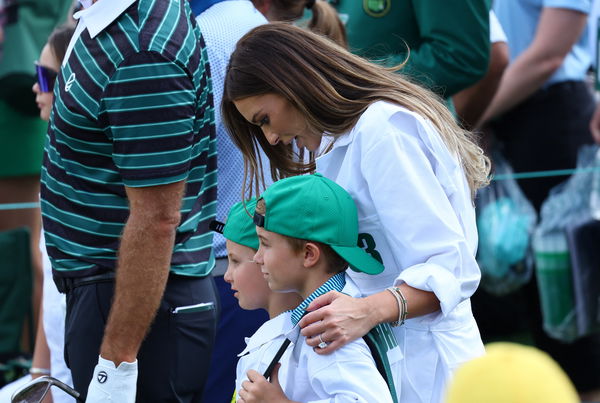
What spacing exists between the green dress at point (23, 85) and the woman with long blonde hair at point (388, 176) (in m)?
2.59

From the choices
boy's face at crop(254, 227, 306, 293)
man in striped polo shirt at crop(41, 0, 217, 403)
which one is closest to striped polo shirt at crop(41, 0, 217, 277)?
man in striped polo shirt at crop(41, 0, 217, 403)

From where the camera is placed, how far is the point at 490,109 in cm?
440

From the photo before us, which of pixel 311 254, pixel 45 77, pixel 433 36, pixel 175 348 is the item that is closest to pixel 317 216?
pixel 311 254

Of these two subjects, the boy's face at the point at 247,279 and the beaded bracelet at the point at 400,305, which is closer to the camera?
the beaded bracelet at the point at 400,305

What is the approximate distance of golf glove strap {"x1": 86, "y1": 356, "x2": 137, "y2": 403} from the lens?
2268mm

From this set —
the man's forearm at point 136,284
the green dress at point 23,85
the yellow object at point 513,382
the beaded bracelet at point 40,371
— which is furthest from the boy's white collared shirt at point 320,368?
the green dress at point 23,85

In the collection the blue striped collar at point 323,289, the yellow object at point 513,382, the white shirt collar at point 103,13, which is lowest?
the blue striped collar at point 323,289

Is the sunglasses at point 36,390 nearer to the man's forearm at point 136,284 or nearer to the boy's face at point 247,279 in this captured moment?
the man's forearm at point 136,284

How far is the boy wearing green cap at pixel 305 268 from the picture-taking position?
1850 mm

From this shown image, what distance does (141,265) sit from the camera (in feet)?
7.36

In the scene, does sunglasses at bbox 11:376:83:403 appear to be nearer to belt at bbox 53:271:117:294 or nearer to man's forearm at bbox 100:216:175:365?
man's forearm at bbox 100:216:175:365

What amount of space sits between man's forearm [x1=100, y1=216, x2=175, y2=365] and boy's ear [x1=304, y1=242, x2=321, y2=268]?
41 centimetres

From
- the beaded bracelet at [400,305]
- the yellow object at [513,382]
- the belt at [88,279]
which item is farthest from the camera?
the belt at [88,279]

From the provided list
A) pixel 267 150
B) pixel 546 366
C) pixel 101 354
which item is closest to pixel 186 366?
pixel 101 354
